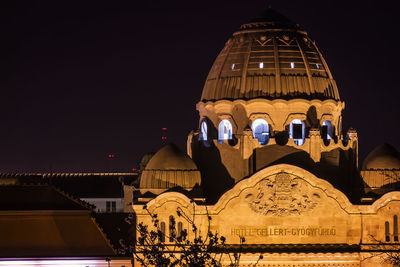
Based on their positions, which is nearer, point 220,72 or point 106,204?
point 220,72

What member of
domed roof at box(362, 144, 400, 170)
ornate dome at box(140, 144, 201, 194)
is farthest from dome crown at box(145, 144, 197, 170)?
domed roof at box(362, 144, 400, 170)

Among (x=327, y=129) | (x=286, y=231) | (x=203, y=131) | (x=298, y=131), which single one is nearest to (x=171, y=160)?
(x=203, y=131)

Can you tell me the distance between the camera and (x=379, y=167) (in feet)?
281

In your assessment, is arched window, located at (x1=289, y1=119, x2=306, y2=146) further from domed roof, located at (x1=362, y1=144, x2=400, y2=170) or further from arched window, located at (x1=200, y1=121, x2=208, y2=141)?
arched window, located at (x1=200, y1=121, x2=208, y2=141)

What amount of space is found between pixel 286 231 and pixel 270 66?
427 inches

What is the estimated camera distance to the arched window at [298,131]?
8850 centimetres

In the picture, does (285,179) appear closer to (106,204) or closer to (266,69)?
(266,69)

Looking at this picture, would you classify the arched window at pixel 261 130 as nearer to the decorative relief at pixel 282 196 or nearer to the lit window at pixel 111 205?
the decorative relief at pixel 282 196

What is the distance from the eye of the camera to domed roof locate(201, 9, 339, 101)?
88938 mm

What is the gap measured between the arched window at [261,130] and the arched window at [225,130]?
1.45m

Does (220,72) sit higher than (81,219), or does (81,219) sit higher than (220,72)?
(220,72)

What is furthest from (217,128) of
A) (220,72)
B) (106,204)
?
(106,204)

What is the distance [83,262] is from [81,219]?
3717 mm

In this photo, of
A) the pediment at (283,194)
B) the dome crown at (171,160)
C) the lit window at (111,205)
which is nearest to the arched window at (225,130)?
the dome crown at (171,160)
